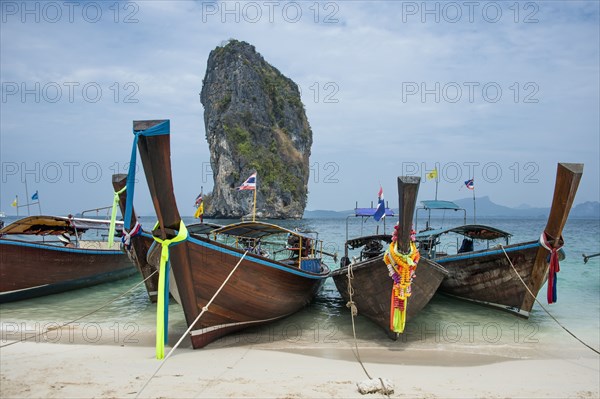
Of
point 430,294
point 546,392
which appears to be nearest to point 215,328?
point 430,294

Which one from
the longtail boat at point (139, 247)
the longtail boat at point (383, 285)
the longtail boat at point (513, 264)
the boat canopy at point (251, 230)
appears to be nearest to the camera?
the longtail boat at point (383, 285)

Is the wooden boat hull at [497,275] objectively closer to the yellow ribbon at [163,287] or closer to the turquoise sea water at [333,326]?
the turquoise sea water at [333,326]

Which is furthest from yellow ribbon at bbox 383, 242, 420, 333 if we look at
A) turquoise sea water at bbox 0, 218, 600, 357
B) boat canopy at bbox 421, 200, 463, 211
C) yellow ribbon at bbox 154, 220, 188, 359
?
boat canopy at bbox 421, 200, 463, 211

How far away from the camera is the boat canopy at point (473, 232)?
1206 cm

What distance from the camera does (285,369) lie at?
682 cm

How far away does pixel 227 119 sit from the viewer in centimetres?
7612

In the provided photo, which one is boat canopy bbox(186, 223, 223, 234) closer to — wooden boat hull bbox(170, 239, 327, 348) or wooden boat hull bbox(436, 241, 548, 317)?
wooden boat hull bbox(170, 239, 327, 348)

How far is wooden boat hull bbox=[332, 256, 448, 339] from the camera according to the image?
8602 millimetres

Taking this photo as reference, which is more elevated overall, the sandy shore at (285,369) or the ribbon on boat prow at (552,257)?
the ribbon on boat prow at (552,257)

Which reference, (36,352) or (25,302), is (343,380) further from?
(25,302)

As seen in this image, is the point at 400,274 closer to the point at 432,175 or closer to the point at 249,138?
the point at 432,175

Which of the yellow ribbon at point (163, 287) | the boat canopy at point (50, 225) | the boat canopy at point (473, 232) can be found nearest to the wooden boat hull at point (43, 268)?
the boat canopy at point (50, 225)

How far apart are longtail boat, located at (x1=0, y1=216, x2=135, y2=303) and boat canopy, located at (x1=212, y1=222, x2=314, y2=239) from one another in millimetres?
5532

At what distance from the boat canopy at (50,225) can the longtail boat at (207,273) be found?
7.12m
